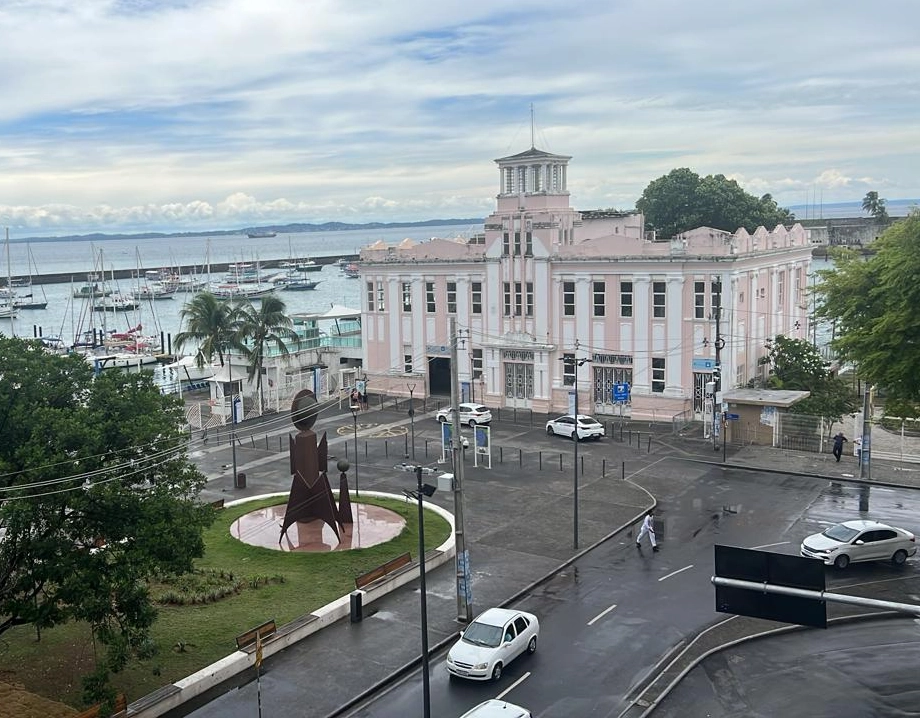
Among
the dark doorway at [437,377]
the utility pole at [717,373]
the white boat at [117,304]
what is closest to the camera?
the utility pole at [717,373]

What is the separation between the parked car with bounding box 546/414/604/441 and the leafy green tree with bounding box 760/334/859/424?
9541 mm

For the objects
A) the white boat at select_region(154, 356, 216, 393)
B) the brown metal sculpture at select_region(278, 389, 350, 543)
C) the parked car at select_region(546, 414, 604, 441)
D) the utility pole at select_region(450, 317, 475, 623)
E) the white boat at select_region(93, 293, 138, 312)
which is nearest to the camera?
the utility pole at select_region(450, 317, 475, 623)

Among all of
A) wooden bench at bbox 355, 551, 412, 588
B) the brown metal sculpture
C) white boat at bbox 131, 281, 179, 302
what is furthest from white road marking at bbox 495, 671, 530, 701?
white boat at bbox 131, 281, 179, 302

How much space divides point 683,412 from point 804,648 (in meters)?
28.3

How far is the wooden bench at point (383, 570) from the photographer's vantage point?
25.5 m

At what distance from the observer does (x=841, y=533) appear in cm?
2739

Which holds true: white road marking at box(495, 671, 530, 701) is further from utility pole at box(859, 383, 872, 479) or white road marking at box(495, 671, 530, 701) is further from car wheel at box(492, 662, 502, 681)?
utility pole at box(859, 383, 872, 479)

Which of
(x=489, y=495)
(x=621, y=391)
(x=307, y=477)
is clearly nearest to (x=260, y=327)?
(x=621, y=391)

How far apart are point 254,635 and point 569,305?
115 ft

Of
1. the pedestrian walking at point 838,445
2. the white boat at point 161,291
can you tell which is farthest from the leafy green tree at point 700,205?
the white boat at point 161,291

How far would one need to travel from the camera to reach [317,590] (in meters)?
25.8

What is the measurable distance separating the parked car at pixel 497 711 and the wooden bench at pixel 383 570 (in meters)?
8.07

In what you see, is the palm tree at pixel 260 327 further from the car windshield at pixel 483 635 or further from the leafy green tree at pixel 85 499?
the car windshield at pixel 483 635

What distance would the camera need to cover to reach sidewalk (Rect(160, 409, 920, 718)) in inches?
856
